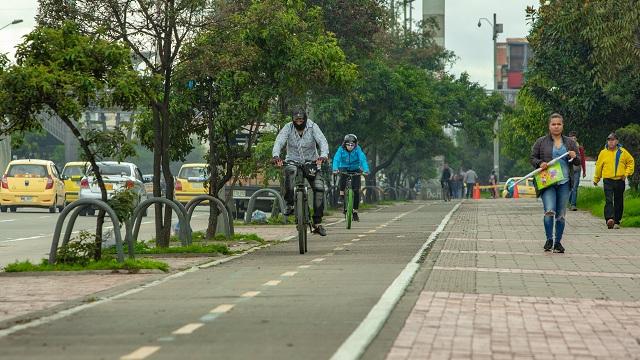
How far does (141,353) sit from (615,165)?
18.6 metres

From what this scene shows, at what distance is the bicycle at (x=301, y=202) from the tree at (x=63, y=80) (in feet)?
8.44

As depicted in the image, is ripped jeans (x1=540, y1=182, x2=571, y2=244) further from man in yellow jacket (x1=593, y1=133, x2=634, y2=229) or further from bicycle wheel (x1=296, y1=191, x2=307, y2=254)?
man in yellow jacket (x1=593, y1=133, x2=634, y2=229)

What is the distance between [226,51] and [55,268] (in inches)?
260

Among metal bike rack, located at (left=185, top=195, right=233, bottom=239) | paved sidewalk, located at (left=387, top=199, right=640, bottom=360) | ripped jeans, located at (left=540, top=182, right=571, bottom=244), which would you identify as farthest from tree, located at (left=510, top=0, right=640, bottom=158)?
paved sidewalk, located at (left=387, top=199, right=640, bottom=360)

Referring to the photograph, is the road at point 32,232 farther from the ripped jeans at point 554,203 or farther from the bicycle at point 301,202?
the ripped jeans at point 554,203

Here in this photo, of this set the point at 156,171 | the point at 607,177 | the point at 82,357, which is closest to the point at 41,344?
the point at 82,357

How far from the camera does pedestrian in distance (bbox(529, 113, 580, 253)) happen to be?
1912 centimetres

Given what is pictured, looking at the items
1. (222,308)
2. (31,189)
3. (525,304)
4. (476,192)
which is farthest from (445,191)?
(222,308)

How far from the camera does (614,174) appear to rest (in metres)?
26.6

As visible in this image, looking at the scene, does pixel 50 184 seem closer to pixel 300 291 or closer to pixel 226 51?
pixel 226 51

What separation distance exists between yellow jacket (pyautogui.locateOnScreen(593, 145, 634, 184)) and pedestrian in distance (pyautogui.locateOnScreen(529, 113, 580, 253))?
7.34m

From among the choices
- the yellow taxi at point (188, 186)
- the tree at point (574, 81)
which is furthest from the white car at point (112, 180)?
the tree at point (574, 81)

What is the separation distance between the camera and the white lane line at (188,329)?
33.5 feet

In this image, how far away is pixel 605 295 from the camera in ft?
43.1
